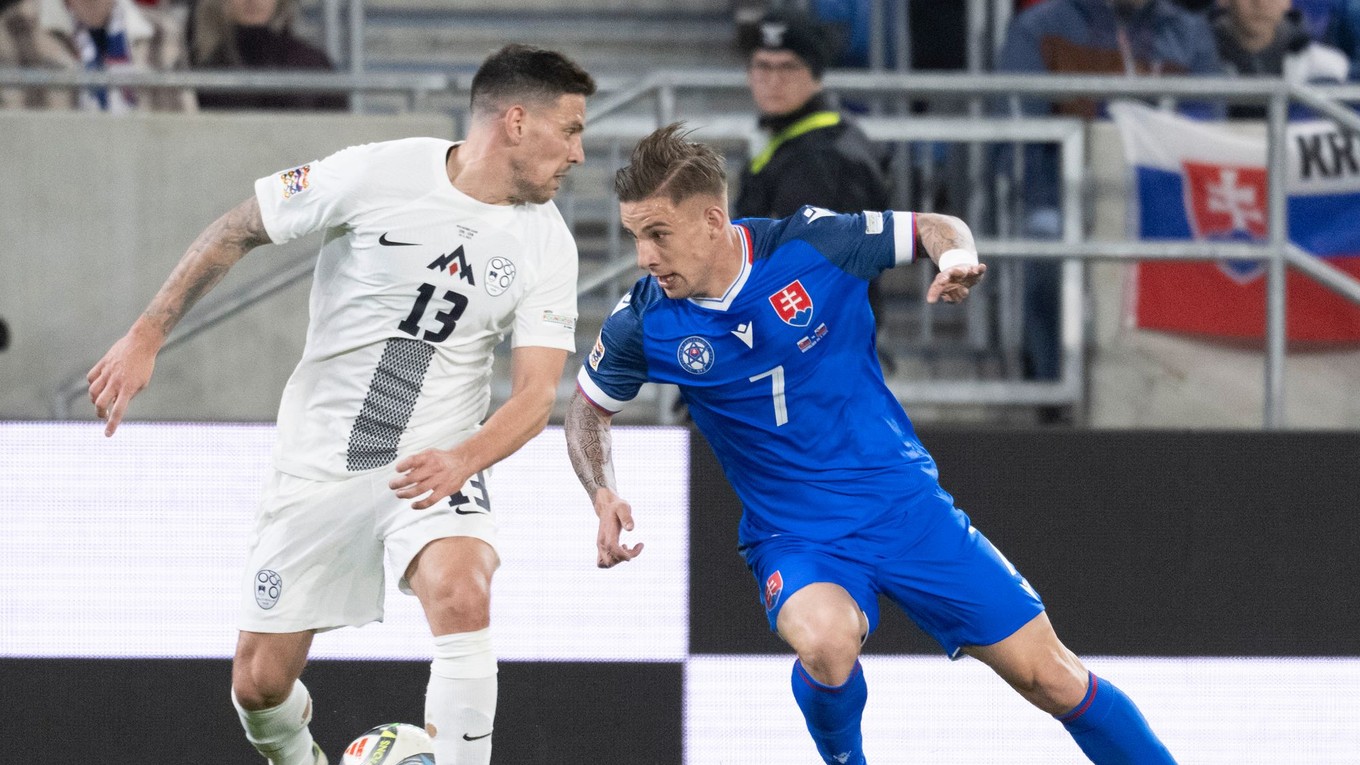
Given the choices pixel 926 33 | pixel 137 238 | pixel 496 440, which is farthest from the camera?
pixel 926 33

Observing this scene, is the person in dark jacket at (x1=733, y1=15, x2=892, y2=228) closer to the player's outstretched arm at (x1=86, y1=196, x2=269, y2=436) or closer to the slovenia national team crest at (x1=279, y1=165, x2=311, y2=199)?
the slovenia national team crest at (x1=279, y1=165, x2=311, y2=199)

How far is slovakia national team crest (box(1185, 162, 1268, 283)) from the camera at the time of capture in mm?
6324

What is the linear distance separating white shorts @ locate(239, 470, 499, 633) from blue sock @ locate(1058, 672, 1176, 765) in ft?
5.21

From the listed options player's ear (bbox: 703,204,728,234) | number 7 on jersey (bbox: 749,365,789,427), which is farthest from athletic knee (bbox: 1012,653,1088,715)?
player's ear (bbox: 703,204,728,234)

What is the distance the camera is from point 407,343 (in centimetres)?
452

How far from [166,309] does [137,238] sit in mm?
2152

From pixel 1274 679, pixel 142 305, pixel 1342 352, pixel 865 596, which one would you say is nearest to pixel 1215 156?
pixel 1342 352

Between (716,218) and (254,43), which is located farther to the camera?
(254,43)

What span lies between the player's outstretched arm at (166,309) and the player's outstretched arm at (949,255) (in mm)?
1710

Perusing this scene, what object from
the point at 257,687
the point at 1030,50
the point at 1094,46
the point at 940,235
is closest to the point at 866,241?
the point at 940,235

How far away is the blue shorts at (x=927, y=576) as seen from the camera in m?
4.38

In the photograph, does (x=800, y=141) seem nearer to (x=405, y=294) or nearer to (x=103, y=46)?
(x=405, y=294)

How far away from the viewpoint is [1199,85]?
6.00m

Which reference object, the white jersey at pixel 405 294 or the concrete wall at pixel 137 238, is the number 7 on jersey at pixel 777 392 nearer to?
the white jersey at pixel 405 294
